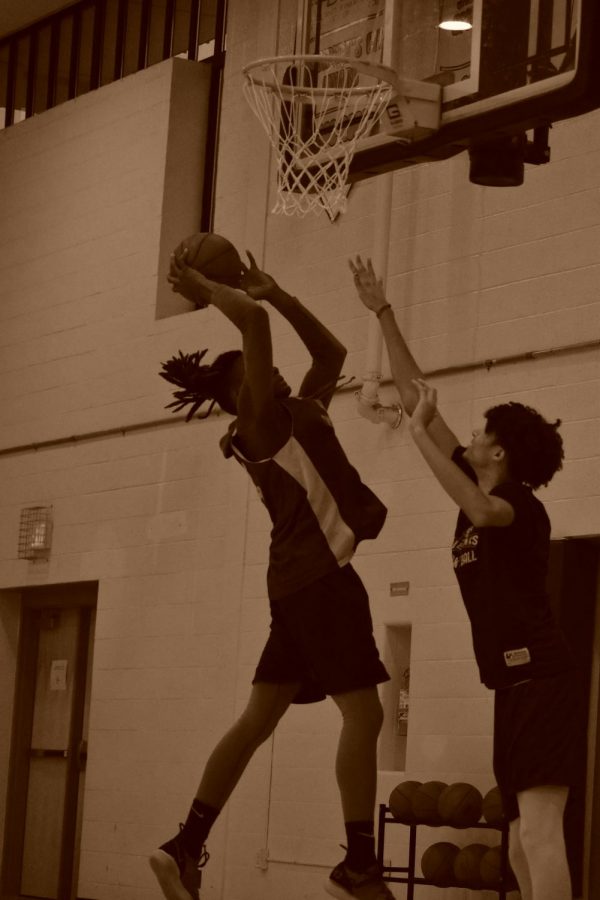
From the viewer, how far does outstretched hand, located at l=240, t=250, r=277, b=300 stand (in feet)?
20.0

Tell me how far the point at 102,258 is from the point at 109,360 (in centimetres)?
80

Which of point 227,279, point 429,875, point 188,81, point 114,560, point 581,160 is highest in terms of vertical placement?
point 188,81

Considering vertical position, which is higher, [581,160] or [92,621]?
[581,160]

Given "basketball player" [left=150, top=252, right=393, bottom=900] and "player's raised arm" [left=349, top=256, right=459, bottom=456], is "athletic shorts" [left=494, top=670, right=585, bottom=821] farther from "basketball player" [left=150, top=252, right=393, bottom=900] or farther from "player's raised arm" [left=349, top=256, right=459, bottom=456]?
"player's raised arm" [left=349, top=256, right=459, bottom=456]

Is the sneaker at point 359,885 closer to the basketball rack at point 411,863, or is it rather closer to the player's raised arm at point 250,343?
the player's raised arm at point 250,343

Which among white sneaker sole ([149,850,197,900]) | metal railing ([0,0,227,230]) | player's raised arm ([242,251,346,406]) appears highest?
metal railing ([0,0,227,230])

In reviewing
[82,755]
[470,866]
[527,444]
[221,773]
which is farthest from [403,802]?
[82,755]

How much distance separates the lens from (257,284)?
6.20 meters

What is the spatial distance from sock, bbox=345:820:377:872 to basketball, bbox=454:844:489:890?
7.32 feet

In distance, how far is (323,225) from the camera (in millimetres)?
9742

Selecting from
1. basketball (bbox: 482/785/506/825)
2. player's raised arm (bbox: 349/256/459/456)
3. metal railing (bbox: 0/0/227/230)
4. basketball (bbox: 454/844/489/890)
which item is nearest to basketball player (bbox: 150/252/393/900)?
player's raised arm (bbox: 349/256/459/456)

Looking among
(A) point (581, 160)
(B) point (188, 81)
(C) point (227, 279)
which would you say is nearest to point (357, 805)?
(C) point (227, 279)

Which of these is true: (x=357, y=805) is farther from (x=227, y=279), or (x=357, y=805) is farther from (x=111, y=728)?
(x=111, y=728)

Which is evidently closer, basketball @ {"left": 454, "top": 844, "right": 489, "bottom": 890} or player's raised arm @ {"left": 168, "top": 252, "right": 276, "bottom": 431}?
player's raised arm @ {"left": 168, "top": 252, "right": 276, "bottom": 431}
